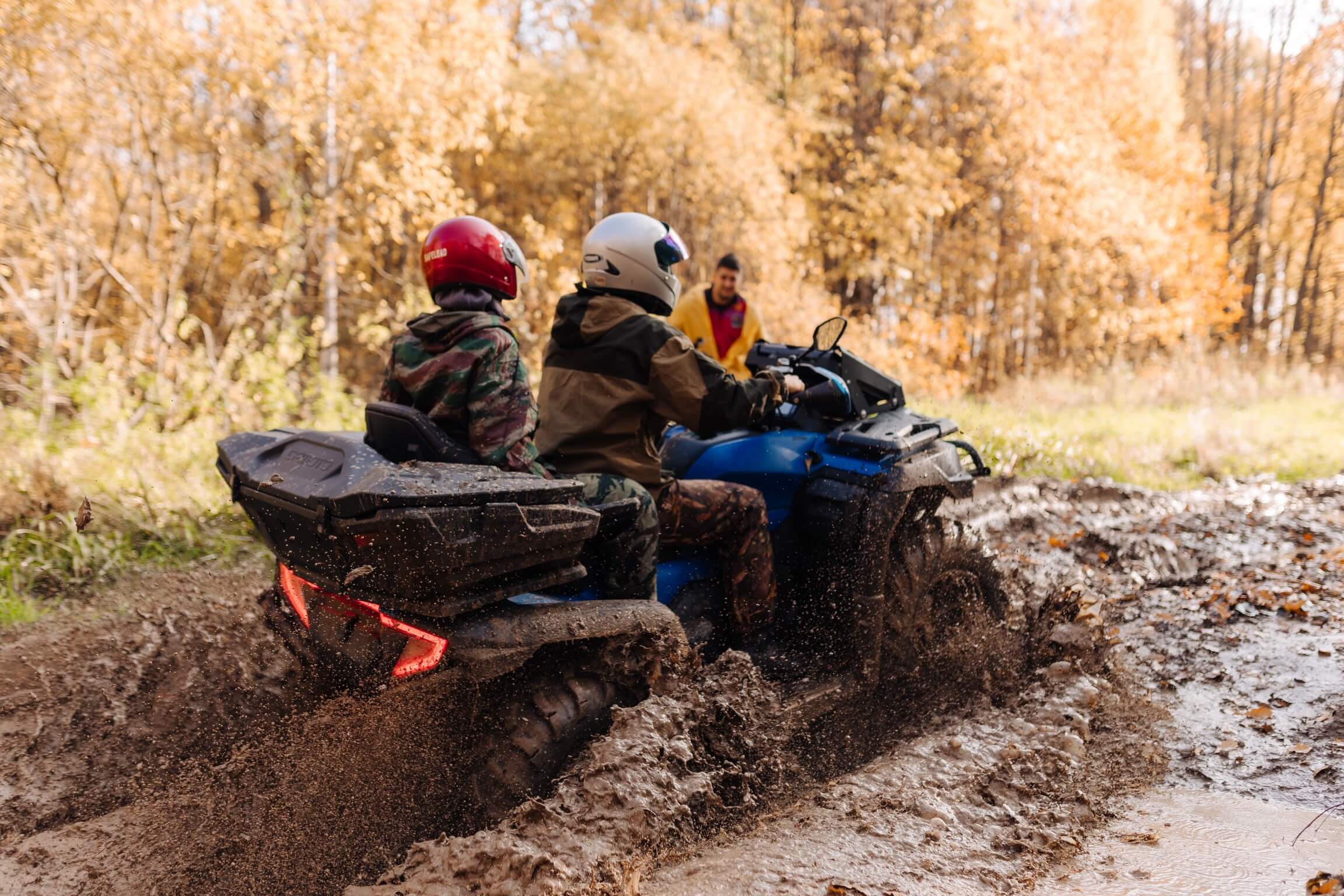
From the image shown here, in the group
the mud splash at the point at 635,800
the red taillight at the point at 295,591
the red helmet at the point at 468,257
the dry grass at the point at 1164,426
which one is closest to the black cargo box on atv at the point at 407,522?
the red taillight at the point at 295,591

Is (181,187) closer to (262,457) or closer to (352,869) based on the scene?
(262,457)

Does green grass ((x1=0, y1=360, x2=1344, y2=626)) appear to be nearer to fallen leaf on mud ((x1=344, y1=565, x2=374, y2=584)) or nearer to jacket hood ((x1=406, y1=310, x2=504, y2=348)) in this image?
jacket hood ((x1=406, y1=310, x2=504, y2=348))

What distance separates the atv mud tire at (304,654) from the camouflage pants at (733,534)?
133 cm

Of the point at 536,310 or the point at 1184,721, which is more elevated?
the point at 536,310

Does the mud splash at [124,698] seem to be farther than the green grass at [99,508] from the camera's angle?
No

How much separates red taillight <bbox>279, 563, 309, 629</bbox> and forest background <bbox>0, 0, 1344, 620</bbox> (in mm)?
2870

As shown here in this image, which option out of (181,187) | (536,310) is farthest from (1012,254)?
(181,187)

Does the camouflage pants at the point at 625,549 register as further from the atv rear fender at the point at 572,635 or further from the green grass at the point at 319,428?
the green grass at the point at 319,428

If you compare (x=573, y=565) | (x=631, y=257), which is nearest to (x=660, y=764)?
(x=573, y=565)

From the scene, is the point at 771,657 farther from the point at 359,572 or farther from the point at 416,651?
the point at 359,572

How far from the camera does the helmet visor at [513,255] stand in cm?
345

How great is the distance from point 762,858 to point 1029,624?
2.29m

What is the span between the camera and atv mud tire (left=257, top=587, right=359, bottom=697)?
3182 millimetres

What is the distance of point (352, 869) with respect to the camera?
2850 millimetres
